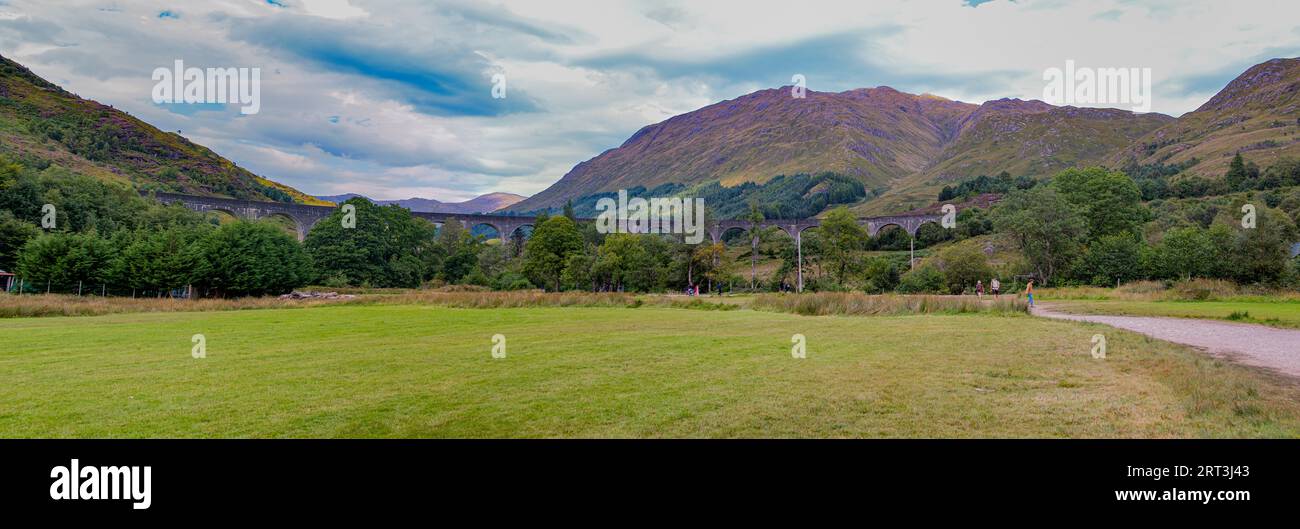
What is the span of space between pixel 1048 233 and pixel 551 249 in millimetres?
55949

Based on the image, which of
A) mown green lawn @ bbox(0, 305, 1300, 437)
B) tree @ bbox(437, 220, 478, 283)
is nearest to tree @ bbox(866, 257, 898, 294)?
mown green lawn @ bbox(0, 305, 1300, 437)

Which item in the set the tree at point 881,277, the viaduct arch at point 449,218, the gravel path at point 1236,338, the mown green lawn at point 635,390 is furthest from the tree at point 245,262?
the gravel path at point 1236,338

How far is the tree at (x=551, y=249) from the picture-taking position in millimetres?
80875

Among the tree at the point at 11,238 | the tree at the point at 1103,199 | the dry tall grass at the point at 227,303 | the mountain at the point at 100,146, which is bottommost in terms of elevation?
the dry tall grass at the point at 227,303

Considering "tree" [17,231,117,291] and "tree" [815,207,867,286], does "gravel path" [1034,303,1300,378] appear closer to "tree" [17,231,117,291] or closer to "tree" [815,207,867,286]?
"tree" [815,207,867,286]

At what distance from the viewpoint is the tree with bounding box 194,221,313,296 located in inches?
2343

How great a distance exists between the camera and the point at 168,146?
19325cm

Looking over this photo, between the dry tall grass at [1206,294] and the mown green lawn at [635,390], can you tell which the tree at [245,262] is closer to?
the mown green lawn at [635,390]

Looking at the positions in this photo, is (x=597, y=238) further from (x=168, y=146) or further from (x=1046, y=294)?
(x=168, y=146)

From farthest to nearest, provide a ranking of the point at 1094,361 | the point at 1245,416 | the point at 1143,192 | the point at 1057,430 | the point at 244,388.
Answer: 1. the point at 1143,192
2. the point at 1094,361
3. the point at 244,388
4. the point at 1245,416
5. the point at 1057,430

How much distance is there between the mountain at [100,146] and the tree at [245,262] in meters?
96.6
